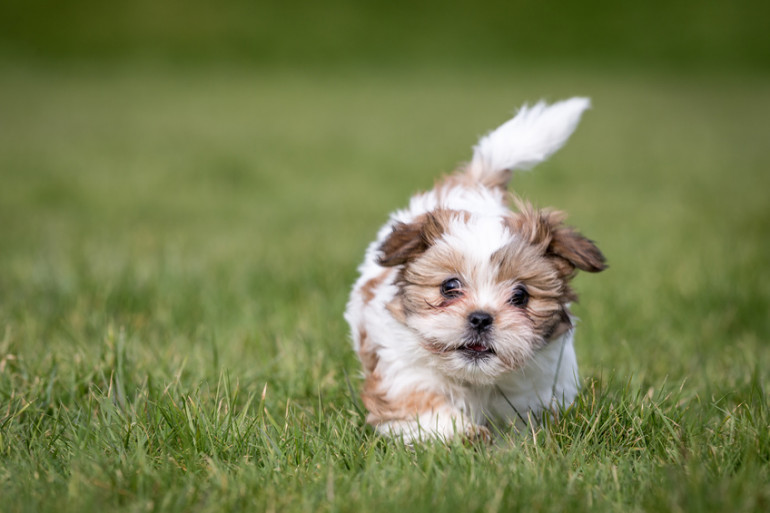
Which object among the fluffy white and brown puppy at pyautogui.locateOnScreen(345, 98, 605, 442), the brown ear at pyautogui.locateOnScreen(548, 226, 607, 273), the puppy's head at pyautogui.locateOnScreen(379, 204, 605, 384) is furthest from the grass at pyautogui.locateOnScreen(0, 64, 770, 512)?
the brown ear at pyautogui.locateOnScreen(548, 226, 607, 273)

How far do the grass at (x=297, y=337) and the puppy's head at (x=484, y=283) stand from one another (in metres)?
0.30

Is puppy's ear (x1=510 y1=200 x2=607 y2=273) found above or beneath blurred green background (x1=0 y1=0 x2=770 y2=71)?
beneath

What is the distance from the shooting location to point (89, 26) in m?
25.2

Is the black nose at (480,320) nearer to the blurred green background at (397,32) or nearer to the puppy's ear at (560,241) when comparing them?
the puppy's ear at (560,241)

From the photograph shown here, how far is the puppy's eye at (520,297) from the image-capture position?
267 cm

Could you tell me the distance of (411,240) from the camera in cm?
278

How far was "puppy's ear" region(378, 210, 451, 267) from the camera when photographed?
277 cm

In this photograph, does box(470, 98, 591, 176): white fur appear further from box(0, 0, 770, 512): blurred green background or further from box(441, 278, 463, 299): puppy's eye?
box(441, 278, 463, 299): puppy's eye

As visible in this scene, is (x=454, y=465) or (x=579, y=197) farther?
(x=579, y=197)

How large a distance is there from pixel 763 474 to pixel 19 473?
2108mm

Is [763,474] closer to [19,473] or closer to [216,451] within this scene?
[216,451]

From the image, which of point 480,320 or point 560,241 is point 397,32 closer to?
point 560,241

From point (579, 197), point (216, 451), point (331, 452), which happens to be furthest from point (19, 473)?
point (579, 197)

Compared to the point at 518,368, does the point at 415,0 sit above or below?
above
